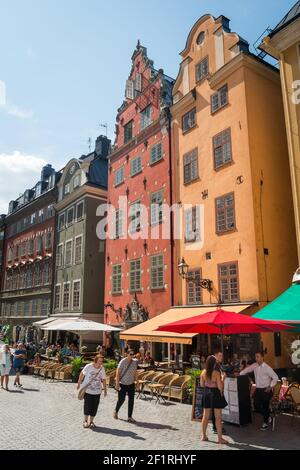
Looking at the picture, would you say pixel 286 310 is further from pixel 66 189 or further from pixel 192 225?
pixel 66 189

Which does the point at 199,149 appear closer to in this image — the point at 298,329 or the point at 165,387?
the point at 298,329

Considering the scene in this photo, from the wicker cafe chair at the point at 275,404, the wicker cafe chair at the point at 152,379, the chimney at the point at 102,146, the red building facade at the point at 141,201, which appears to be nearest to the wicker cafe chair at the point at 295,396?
the wicker cafe chair at the point at 275,404

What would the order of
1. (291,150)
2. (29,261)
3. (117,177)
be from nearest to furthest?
(291,150) → (117,177) → (29,261)

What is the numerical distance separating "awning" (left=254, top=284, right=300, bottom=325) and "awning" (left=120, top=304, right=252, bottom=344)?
2.87m

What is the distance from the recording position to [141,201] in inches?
879

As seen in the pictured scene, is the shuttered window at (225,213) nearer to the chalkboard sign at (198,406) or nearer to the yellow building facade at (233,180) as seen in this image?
the yellow building facade at (233,180)

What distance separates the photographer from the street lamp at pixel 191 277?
651 inches

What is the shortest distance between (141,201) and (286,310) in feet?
43.3

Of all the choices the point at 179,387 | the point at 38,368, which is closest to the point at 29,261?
the point at 38,368

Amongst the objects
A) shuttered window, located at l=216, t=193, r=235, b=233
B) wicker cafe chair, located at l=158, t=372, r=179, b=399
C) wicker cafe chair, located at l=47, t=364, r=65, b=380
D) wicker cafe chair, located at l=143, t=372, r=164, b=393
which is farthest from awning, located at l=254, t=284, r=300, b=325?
wicker cafe chair, located at l=47, t=364, r=65, b=380

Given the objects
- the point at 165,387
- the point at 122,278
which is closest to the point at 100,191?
the point at 122,278

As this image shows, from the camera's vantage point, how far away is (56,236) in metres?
33.3

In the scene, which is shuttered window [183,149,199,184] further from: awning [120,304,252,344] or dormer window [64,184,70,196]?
dormer window [64,184,70,196]

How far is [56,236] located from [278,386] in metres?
25.9
